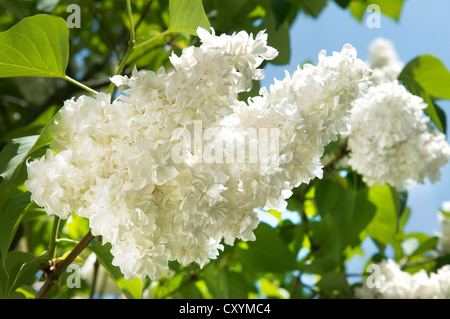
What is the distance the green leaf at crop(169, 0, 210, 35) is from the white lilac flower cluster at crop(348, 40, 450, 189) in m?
0.59

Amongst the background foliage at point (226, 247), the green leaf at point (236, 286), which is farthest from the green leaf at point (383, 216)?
the green leaf at point (236, 286)

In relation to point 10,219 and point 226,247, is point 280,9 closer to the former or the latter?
point 226,247

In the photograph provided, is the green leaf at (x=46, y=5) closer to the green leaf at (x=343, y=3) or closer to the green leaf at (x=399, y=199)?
the green leaf at (x=343, y=3)

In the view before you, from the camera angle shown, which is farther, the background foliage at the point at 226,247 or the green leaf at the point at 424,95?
the green leaf at the point at 424,95

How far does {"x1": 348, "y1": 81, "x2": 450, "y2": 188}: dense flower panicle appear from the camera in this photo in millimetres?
1199

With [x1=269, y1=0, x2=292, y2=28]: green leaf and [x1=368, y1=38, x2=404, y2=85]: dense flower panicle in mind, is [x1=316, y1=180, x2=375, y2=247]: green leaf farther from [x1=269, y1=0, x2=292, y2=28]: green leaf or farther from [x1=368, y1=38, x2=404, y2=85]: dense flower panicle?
[x1=368, y1=38, x2=404, y2=85]: dense flower panicle

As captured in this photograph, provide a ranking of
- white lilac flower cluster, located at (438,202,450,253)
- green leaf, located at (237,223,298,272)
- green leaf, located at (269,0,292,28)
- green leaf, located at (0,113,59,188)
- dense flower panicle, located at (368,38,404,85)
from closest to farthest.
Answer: green leaf, located at (0,113,59,188) < green leaf, located at (269,0,292,28) < green leaf, located at (237,223,298,272) < white lilac flower cluster, located at (438,202,450,253) < dense flower panicle, located at (368,38,404,85)

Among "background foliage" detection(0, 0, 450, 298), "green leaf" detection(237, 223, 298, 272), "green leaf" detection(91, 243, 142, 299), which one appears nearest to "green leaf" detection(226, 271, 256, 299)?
"background foliage" detection(0, 0, 450, 298)

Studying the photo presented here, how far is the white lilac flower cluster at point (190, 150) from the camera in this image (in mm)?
557

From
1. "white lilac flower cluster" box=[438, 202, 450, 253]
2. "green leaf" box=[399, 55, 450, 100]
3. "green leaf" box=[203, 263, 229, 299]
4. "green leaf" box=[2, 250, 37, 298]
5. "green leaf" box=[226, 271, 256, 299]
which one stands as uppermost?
"green leaf" box=[399, 55, 450, 100]

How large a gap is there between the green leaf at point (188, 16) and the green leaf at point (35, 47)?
165 mm

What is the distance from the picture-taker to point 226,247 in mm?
1110

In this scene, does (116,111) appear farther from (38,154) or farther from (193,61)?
(38,154)
